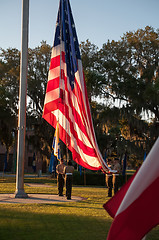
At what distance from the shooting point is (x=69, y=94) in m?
9.99

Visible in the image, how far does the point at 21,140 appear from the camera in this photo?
44.4ft

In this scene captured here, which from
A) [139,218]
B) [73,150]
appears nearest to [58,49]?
[73,150]

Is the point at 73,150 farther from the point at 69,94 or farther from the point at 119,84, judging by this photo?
the point at 119,84

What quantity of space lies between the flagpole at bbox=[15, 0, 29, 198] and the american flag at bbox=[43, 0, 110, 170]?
10.3 ft

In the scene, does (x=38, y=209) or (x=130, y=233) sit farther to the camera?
(x=38, y=209)

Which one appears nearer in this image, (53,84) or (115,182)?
(53,84)

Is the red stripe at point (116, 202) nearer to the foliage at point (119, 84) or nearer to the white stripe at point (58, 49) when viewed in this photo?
the white stripe at point (58, 49)

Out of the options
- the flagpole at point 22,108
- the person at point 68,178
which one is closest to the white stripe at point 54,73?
the flagpole at point 22,108

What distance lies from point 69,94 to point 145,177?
24.2 ft

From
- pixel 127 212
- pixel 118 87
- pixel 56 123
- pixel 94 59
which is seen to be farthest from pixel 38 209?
pixel 94 59

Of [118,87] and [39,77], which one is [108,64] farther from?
[39,77]

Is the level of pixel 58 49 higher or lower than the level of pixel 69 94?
higher

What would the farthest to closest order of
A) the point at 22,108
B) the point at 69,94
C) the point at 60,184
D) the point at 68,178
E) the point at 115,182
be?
the point at 115,182 < the point at 60,184 < the point at 68,178 < the point at 22,108 < the point at 69,94

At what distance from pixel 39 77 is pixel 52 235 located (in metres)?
27.5
